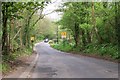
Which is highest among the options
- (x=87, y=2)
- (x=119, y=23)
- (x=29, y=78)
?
(x=87, y=2)

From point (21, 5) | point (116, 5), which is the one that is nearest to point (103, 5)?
point (116, 5)

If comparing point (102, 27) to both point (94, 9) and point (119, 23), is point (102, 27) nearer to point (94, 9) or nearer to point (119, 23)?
point (94, 9)

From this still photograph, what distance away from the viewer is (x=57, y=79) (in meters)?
15.7

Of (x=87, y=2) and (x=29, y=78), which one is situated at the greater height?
(x=87, y=2)

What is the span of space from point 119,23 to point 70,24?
23819mm

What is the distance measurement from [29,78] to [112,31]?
2533cm

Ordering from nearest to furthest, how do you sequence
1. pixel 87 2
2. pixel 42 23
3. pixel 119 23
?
1. pixel 119 23
2. pixel 87 2
3. pixel 42 23

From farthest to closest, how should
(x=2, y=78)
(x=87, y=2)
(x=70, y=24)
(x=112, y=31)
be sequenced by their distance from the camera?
(x=70, y=24) → (x=87, y=2) → (x=112, y=31) → (x=2, y=78)

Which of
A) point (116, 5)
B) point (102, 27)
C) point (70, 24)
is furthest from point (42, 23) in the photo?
point (116, 5)

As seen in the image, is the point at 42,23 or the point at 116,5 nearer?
the point at 116,5

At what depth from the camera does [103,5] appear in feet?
134

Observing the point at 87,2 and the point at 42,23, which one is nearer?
the point at 87,2

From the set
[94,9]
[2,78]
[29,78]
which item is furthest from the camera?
[94,9]

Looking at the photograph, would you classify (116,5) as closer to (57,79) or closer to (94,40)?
(94,40)
